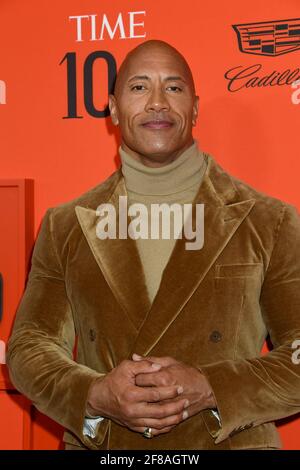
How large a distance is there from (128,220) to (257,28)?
2.25 feet

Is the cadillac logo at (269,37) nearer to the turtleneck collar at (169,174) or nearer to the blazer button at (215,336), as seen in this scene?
the turtleneck collar at (169,174)

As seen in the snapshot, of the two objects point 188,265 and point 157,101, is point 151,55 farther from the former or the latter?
point 188,265

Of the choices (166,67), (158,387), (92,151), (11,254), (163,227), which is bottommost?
(158,387)

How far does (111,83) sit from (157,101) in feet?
1.58

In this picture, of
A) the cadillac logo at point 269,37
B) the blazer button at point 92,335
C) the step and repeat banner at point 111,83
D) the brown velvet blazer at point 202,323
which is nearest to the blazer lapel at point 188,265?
the brown velvet blazer at point 202,323

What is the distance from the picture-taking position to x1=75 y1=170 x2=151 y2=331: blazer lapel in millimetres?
1586

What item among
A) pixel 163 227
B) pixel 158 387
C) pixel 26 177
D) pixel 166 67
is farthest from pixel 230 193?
pixel 26 177

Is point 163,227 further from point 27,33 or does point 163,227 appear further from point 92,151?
point 27,33

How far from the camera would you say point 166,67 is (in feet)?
5.38

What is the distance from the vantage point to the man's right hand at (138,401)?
1423 millimetres

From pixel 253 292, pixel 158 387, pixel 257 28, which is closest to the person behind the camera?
pixel 158 387
